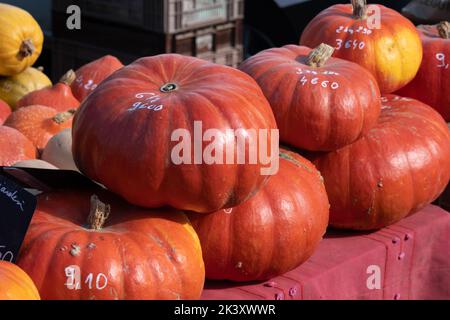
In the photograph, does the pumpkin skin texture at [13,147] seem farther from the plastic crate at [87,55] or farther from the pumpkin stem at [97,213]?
the plastic crate at [87,55]

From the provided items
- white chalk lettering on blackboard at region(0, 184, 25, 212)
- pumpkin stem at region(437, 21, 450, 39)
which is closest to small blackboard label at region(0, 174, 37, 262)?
white chalk lettering on blackboard at region(0, 184, 25, 212)

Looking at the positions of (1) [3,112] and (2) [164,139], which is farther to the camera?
(1) [3,112]

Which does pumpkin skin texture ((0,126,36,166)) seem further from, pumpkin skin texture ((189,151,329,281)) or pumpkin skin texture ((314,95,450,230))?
pumpkin skin texture ((314,95,450,230))

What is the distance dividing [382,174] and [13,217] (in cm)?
133

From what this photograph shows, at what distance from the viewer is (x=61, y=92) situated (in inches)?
135

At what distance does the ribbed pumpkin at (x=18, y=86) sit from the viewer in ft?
12.8

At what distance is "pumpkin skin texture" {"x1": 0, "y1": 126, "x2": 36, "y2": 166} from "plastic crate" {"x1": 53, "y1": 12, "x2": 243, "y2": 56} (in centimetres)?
266

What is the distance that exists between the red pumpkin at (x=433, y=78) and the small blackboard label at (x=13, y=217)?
193 centimetres

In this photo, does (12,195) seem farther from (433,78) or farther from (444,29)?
(444,29)

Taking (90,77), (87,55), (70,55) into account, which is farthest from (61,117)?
(70,55)

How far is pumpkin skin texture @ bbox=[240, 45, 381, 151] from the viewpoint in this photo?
2574mm

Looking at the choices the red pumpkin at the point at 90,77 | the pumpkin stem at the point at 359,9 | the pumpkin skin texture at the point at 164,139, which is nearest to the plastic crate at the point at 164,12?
the red pumpkin at the point at 90,77

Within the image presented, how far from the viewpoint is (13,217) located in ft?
Result: 6.63

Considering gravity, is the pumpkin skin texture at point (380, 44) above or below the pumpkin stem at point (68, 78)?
above
